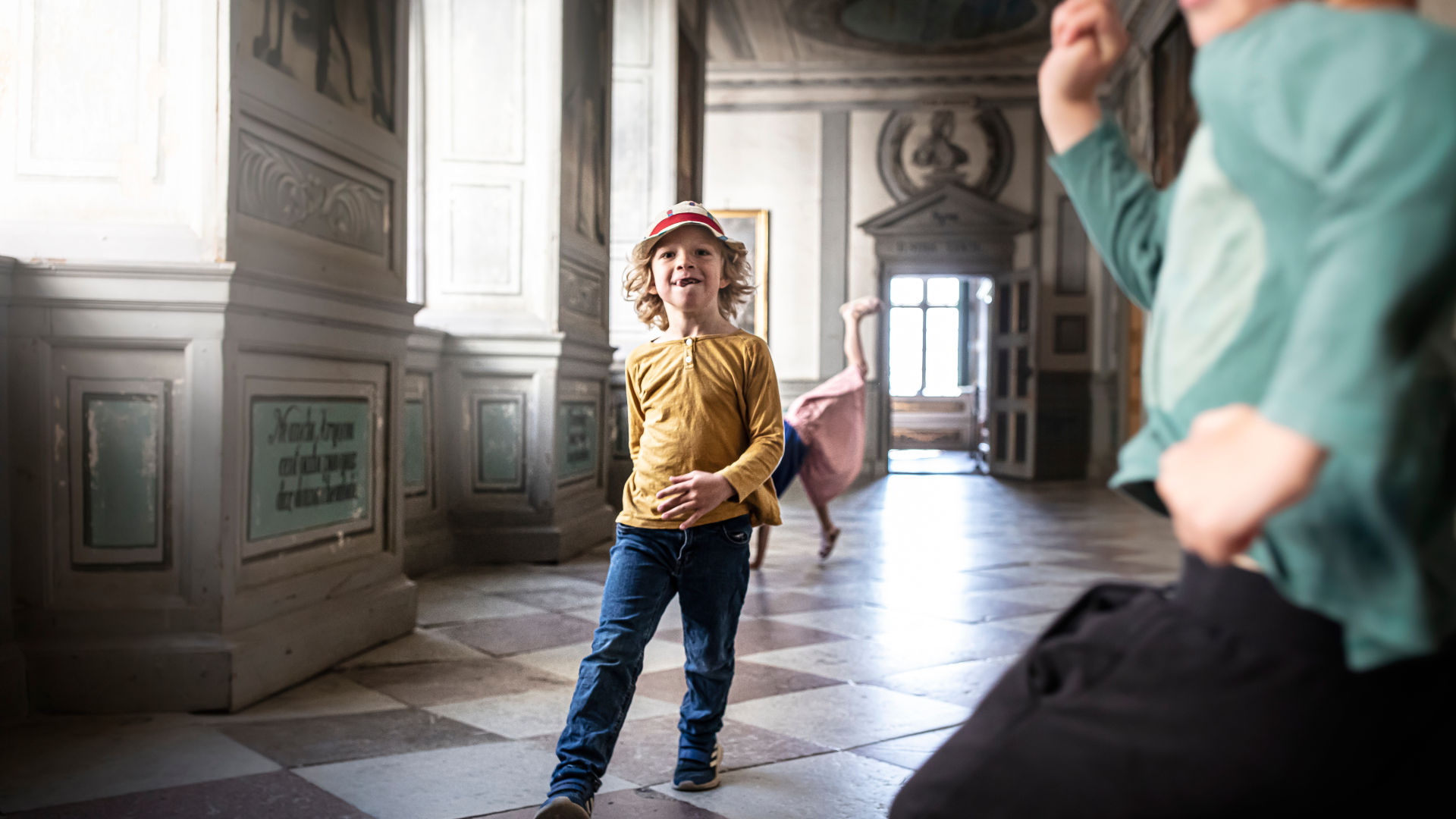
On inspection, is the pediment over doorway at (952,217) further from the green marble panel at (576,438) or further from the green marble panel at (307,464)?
the green marble panel at (307,464)

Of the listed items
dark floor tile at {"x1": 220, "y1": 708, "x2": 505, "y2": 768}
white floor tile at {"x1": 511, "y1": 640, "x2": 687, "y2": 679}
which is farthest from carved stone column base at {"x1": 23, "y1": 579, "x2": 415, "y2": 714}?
white floor tile at {"x1": 511, "y1": 640, "x2": 687, "y2": 679}

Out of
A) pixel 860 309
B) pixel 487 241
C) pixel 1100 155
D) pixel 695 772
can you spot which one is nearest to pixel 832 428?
pixel 860 309

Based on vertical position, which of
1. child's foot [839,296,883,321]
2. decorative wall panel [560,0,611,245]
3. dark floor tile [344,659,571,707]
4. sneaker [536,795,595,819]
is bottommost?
dark floor tile [344,659,571,707]

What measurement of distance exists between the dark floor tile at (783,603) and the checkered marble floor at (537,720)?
0.02 m

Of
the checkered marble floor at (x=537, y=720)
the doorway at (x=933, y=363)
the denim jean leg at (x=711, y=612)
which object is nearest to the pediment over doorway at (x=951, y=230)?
the doorway at (x=933, y=363)

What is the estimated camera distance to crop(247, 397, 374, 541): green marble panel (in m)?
3.19

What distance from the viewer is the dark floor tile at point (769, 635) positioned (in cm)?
392

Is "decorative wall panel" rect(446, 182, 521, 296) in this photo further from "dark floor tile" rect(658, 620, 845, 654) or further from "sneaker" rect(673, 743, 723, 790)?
"sneaker" rect(673, 743, 723, 790)

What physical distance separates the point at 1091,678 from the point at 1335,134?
42cm

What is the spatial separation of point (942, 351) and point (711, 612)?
18.7 metres

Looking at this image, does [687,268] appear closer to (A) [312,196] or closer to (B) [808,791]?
(B) [808,791]

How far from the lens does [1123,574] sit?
5.75 metres

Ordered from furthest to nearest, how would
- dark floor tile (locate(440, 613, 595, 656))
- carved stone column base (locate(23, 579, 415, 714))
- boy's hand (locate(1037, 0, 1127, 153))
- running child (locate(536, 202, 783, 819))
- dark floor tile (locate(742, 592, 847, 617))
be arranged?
dark floor tile (locate(742, 592, 847, 617)), dark floor tile (locate(440, 613, 595, 656)), carved stone column base (locate(23, 579, 415, 714)), running child (locate(536, 202, 783, 819)), boy's hand (locate(1037, 0, 1127, 153))

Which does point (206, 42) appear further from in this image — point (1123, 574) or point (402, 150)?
point (1123, 574)
